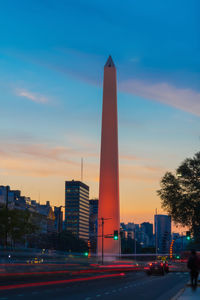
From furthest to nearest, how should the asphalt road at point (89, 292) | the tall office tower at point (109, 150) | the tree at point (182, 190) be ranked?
the tall office tower at point (109, 150) → the tree at point (182, 190) → the asphalt road at point (89, 292)

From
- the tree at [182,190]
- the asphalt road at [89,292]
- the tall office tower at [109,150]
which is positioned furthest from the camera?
the tall office tower at [109,150]

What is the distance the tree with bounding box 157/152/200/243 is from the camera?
2451 inches

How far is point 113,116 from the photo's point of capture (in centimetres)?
10456

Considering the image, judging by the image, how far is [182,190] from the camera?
63.3 m

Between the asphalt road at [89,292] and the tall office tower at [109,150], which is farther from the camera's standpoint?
the tall office tower at [109,150]

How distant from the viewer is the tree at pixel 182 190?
204 feet

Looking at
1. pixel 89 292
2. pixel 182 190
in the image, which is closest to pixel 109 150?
pixel 182 190

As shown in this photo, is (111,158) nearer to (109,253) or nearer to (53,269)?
(109,253)

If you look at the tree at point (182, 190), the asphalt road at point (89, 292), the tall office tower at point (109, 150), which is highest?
the tall office tower at point (109, 150)

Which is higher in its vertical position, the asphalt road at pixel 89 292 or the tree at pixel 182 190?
the tree at pixel 182 190

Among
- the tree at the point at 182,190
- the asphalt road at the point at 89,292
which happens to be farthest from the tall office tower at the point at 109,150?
the asphalt road at the point at 89,292

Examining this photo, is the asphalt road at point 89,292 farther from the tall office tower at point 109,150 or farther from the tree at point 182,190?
the tall office tower at point 109,150

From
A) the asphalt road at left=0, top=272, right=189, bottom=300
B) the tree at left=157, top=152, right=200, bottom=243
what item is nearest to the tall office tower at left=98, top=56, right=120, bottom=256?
the tree at left=157, top=152, right=200, bottom=243

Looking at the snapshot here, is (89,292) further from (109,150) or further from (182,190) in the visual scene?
(109,150)
